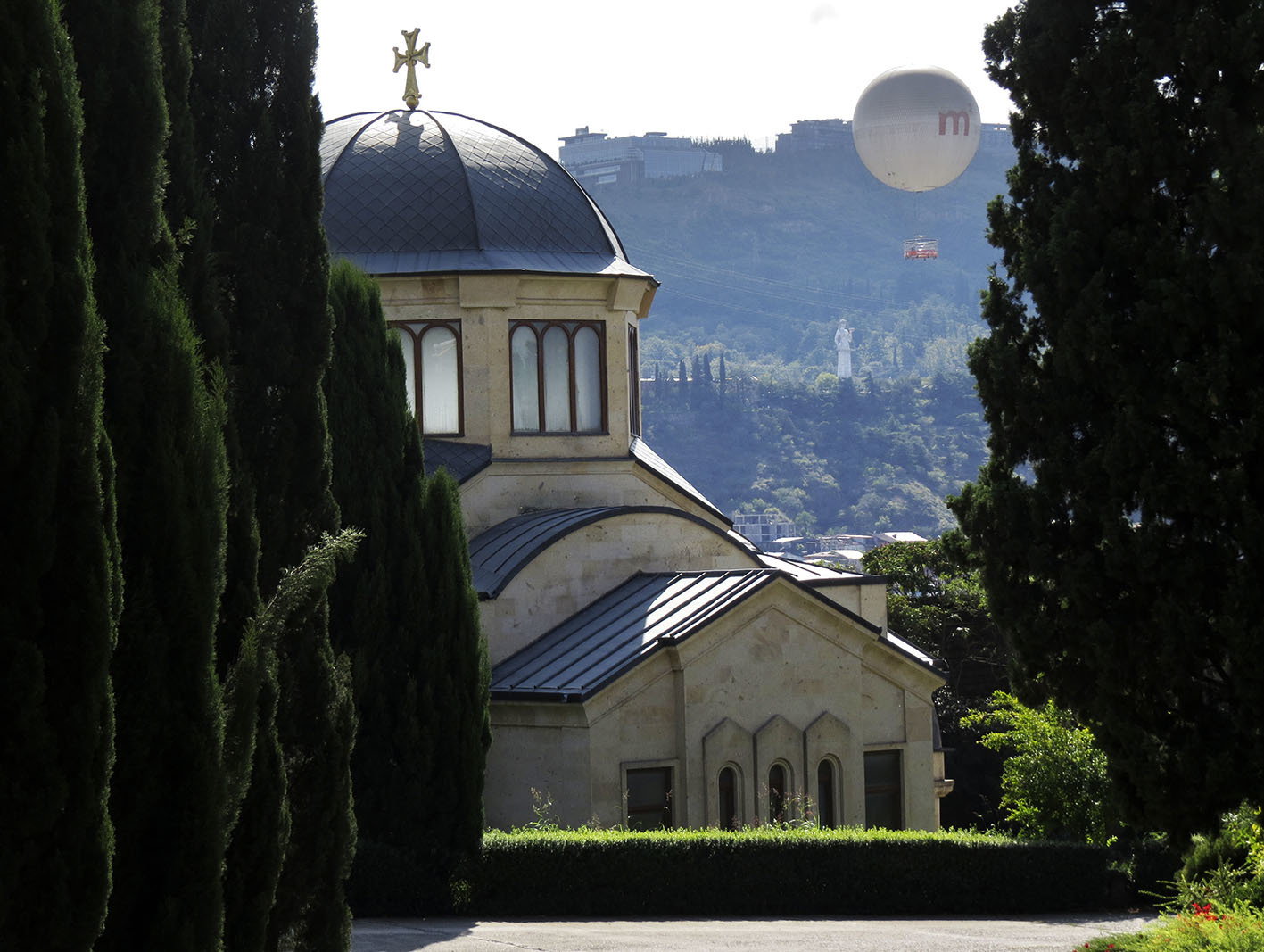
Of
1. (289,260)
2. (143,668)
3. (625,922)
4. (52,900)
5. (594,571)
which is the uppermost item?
(289,260)

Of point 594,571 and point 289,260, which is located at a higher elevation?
point 289,260

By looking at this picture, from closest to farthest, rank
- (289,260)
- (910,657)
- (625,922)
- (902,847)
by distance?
(289,260), (625,922), (902,847), (910,657)

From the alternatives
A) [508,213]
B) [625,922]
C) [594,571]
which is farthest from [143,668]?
[508,213]

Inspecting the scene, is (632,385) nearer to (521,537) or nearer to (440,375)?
(440,375)

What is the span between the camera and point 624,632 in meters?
19.6

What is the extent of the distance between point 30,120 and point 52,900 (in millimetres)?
2597

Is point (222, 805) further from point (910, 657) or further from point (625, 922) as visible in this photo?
point (910, 657)

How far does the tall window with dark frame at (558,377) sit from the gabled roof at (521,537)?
1.30 m

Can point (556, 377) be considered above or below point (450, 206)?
below

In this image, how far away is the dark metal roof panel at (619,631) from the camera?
60.8 ft

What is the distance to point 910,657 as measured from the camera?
66.4ft

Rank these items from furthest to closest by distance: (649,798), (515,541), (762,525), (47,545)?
(762,525) → (515,541) → (649,798) → (47,545)

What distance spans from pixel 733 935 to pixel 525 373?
34.6 ft

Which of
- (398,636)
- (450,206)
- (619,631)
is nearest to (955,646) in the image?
(619,631)
